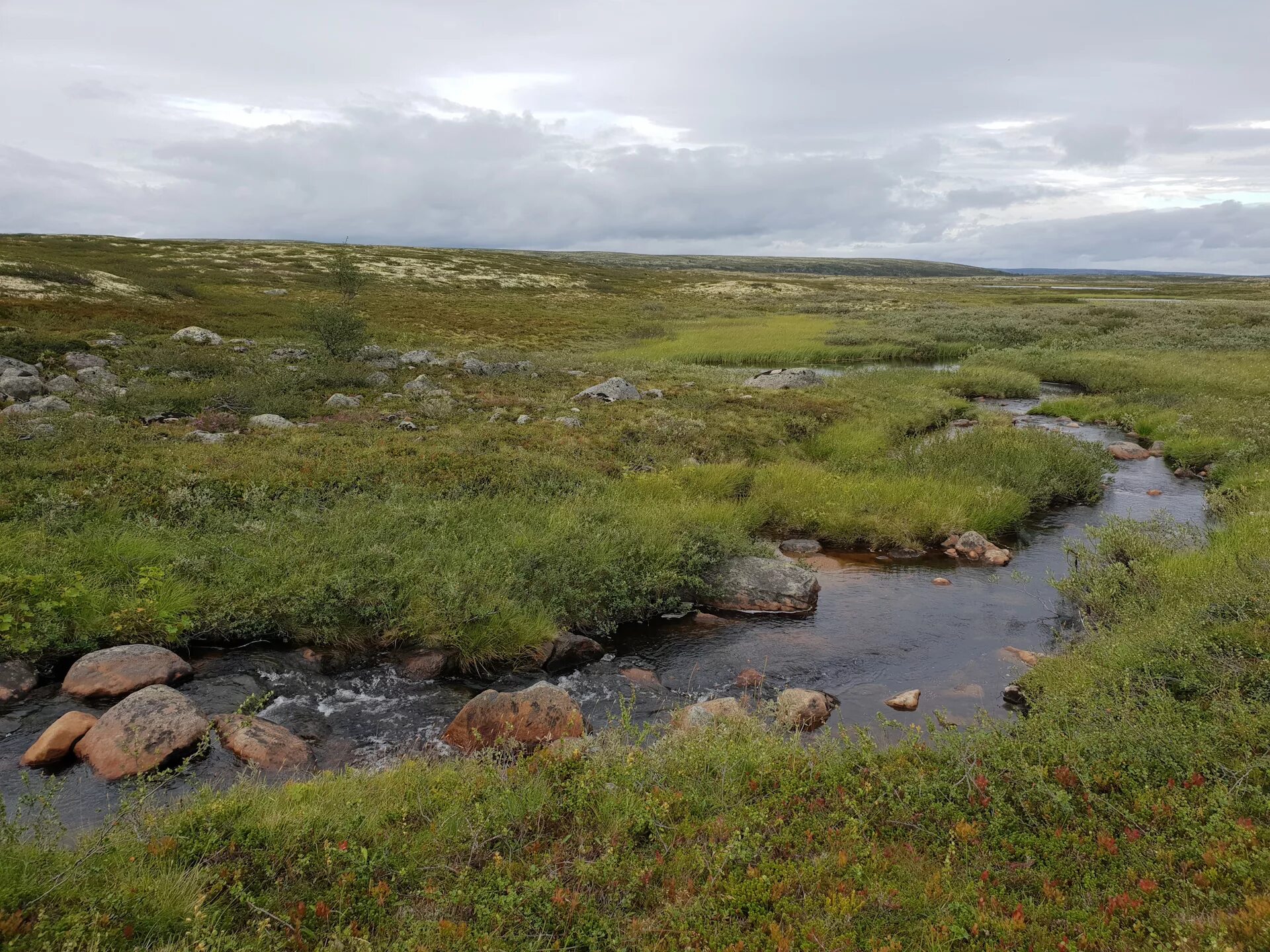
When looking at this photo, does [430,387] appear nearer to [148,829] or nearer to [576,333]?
[148,829]

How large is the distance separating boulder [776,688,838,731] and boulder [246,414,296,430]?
55.4 feet

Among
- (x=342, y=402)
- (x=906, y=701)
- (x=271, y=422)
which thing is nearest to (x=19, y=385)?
(x=271, y=422)

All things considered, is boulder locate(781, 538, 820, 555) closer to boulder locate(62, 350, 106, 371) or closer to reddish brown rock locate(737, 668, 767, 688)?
reddish brown rock locate(737, 668, 767, 688)

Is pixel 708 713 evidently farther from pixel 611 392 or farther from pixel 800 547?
pixel 611 392

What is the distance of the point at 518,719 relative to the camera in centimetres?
880

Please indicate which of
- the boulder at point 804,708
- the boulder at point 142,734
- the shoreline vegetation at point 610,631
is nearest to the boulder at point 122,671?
Answer: the shoreline vegetation at point 610,631

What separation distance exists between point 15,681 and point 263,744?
394cm

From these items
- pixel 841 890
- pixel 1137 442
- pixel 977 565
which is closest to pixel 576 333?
pixel 1137 442

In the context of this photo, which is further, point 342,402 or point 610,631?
point 342,402

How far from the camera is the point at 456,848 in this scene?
18.7ft

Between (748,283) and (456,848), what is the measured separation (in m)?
122

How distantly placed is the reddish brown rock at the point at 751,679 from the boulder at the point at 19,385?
2436 cm

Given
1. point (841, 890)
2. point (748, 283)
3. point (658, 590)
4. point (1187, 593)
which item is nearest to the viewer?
point (841, 890)

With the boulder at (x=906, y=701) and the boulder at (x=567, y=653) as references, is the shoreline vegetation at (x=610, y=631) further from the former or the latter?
the boulder at (x=906, y=701)
